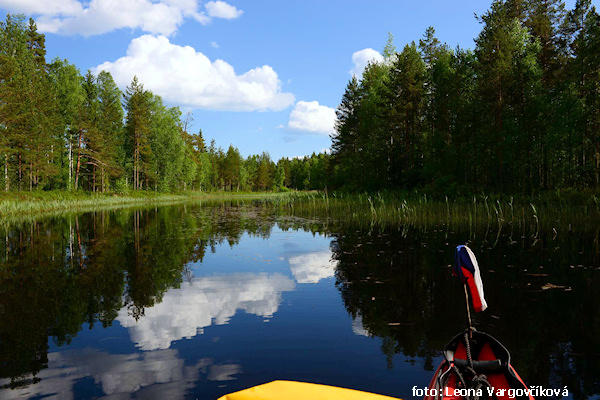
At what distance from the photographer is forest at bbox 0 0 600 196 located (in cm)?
2441

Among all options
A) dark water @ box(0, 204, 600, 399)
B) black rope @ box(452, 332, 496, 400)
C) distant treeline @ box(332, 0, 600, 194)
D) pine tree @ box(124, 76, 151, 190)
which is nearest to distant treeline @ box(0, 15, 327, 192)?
pine tree @ box(124, 76, 151, 190)

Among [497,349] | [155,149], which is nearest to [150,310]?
[497,349]

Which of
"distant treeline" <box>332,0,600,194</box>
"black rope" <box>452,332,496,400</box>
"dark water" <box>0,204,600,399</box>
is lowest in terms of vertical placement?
"dark water" <box>0,204,600,399</box>

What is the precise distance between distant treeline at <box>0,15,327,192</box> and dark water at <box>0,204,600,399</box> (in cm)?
3108

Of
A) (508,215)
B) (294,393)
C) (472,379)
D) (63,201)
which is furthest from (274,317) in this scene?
(63,201)

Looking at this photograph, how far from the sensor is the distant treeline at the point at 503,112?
23047 mm

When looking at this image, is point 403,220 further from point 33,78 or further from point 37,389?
point 33,78

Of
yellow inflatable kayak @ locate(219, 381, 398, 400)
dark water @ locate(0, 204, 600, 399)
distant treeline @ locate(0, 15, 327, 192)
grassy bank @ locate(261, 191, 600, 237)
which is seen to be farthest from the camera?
distant treeline @ locate(0, 15, 327, 192)

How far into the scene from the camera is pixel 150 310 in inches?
251

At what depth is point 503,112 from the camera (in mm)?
27109

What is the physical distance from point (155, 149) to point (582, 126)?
57739 mm

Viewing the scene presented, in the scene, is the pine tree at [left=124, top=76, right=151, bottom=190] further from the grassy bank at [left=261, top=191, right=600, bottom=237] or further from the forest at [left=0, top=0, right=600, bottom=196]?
the grassy bank at [left=261, top=191, right=600, bottom=237]

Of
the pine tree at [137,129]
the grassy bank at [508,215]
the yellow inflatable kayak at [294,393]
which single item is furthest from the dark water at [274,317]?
the pine tree at [137,129]

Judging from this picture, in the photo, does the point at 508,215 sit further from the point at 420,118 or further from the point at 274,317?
the point at 420,118
